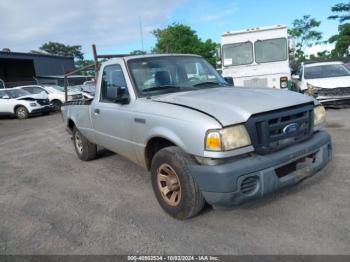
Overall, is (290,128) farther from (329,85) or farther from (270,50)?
(270,50)

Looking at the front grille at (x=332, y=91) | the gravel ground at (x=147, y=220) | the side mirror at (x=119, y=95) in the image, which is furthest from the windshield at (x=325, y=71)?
the side mirror at (x=119, y=95)

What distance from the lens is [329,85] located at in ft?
35.4

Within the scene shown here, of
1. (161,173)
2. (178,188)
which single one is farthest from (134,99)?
(178,188)

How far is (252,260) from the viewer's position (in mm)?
3037

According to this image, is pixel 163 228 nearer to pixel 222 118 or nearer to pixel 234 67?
pixel 222 118

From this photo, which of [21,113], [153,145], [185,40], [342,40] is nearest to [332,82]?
[153,145]

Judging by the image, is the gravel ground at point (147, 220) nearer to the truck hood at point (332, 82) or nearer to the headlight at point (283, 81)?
the truck hood at point (332, 82)

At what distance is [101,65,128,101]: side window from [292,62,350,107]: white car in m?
7.69

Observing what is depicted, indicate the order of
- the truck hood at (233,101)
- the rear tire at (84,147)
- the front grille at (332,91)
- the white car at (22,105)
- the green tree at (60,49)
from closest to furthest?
the truck hood at (233,101), the rear tire at (84,147), the front grille at (332,91), the white car at (22,105), the green tree at (60,49)

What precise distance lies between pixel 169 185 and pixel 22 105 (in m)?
15.8

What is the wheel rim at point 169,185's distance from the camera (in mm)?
3768

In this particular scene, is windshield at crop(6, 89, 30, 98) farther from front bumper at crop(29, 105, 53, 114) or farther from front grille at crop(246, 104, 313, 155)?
front grille at crop(246, 104, 313, 155)

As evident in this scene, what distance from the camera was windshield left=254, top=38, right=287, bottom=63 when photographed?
11469 mm

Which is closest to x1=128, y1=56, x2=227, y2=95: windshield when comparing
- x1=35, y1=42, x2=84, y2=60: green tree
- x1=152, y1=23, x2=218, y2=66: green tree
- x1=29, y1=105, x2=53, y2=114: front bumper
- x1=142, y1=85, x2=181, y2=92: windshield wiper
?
x1=142, y1=85, x2=181, y2=92: windshield wiper
